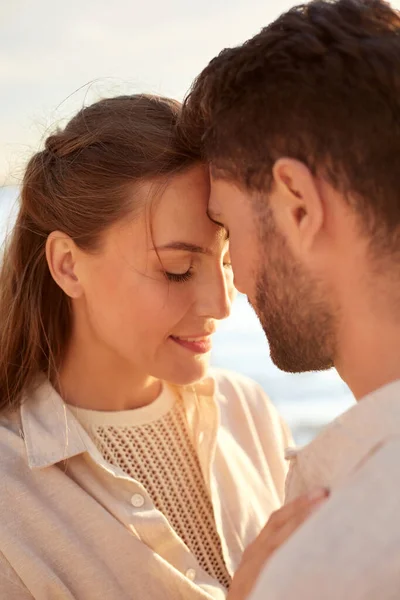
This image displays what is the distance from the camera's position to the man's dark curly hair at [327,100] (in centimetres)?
170

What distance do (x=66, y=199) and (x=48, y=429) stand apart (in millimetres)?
669

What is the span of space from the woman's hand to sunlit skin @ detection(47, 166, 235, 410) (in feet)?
2.86

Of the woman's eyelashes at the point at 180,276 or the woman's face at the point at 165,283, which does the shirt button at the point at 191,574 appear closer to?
the woman's face at the point at 165,283

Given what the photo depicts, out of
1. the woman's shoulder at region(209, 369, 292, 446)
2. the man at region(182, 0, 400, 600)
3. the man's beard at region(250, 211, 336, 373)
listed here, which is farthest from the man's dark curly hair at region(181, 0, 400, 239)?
the woman's shoulder at region(209, 369, 292, 446)

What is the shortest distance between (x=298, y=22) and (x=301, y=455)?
88 cm

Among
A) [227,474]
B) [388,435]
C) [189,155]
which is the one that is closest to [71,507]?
[227,474]

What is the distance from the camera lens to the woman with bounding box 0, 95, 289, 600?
92.4 inches

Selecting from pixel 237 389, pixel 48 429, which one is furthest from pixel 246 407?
pixel 48 429

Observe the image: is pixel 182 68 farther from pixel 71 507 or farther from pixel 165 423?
pixel 71 507

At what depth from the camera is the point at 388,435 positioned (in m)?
1.43

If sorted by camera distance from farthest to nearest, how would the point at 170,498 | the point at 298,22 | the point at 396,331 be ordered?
the point at 170,498, the point at 298,22, the point at 396,331

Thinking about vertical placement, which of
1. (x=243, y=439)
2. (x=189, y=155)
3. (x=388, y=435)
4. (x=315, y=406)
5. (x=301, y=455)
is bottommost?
(x=315, y=406)

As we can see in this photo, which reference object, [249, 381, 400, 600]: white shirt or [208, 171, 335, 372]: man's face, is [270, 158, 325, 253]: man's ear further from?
[249, 381, 400, 600]: white shirt

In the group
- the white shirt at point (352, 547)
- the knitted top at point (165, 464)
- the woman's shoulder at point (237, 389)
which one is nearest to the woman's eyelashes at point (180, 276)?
the knitted top at point (165, 464)
